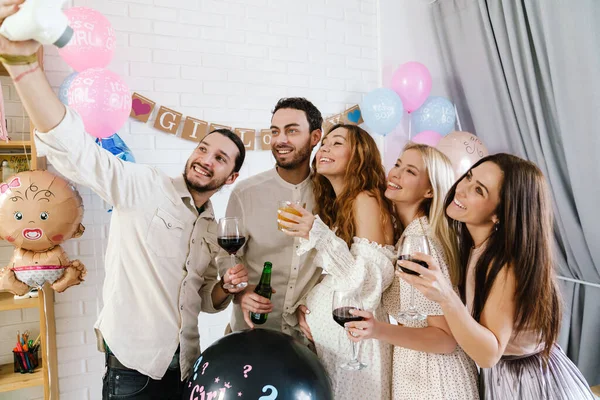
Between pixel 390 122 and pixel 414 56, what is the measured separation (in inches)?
38.7

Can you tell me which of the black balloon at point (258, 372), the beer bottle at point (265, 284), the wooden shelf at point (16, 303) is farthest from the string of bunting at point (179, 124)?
the black balloon at point (258, 372)

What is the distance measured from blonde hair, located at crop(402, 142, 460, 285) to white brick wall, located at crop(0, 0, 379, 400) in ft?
5.92

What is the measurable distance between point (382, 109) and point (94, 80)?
1921mm

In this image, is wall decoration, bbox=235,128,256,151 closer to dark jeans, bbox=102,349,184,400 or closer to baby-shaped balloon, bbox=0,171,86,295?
baby-shaped balloon, bbox=0,171,86,295

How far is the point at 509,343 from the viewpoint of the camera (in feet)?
4.88

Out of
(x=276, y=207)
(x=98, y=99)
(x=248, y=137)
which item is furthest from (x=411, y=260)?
(x=248, y=137)

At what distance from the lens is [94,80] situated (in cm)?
222

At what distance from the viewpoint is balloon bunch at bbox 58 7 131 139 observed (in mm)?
2209

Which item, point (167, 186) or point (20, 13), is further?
point (167, 186)

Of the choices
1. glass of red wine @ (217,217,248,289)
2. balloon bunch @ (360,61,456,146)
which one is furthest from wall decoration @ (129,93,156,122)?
glass of red wine @ (217,217,248,289)

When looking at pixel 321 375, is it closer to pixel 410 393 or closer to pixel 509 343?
pixel 410 393

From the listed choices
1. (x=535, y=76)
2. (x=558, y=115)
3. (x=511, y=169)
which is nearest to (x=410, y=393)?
(x=511, y=169)

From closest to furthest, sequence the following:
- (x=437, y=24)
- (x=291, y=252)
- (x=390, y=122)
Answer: (x=291, y=252), (x=390, y=122), (x=437, y=24)

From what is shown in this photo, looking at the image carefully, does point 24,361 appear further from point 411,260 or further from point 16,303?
point 411,260
